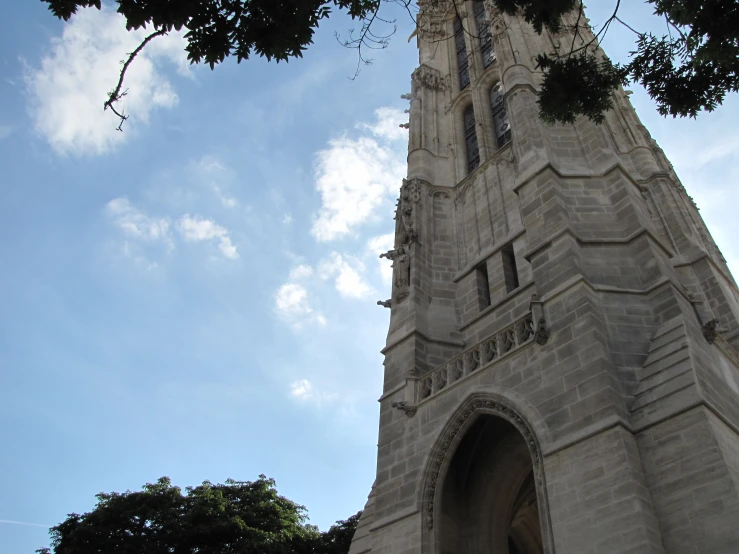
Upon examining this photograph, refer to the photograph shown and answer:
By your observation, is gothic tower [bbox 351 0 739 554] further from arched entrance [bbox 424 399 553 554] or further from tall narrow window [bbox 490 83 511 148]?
tall narrow window [bbox 490 83 511 148]

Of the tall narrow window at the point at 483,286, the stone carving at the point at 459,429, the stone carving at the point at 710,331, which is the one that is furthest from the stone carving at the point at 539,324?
the tall narrow window at the point at 483,286

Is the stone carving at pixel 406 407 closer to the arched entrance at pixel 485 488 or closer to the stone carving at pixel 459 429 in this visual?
the arched entrance at pixel 485 488

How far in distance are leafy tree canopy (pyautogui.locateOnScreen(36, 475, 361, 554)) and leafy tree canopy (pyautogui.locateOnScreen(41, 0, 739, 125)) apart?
17706mm

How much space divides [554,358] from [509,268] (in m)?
4.92

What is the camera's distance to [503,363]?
11.2 metres

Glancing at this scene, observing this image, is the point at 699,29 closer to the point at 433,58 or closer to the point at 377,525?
the point at 377,525

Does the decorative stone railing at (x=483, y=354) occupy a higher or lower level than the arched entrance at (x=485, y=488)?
higher

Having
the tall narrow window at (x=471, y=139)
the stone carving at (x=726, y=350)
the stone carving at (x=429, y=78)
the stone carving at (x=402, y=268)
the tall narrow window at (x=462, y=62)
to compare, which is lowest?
the stone carving at (x=726, y=350)

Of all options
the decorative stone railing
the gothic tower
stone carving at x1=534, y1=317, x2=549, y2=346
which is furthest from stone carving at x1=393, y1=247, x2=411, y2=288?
stone carving at x1=534, y1=317, x2=549, y2=346

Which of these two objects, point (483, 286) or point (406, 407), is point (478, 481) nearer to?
point (406, 407)

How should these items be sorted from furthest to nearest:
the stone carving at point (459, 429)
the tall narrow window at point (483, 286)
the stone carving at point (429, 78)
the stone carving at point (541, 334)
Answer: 1. the stone carving at point (429, 78)
2. the tall narrow window at point (483, 286)
3. the stone carving at point (541, 334)
4. the stone carving at point (459, 429)

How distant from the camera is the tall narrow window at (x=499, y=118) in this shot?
19609 mm

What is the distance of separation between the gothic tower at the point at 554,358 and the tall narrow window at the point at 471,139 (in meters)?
0.23

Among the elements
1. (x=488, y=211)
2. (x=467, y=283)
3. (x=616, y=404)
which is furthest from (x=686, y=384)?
(x=488, y=211)
